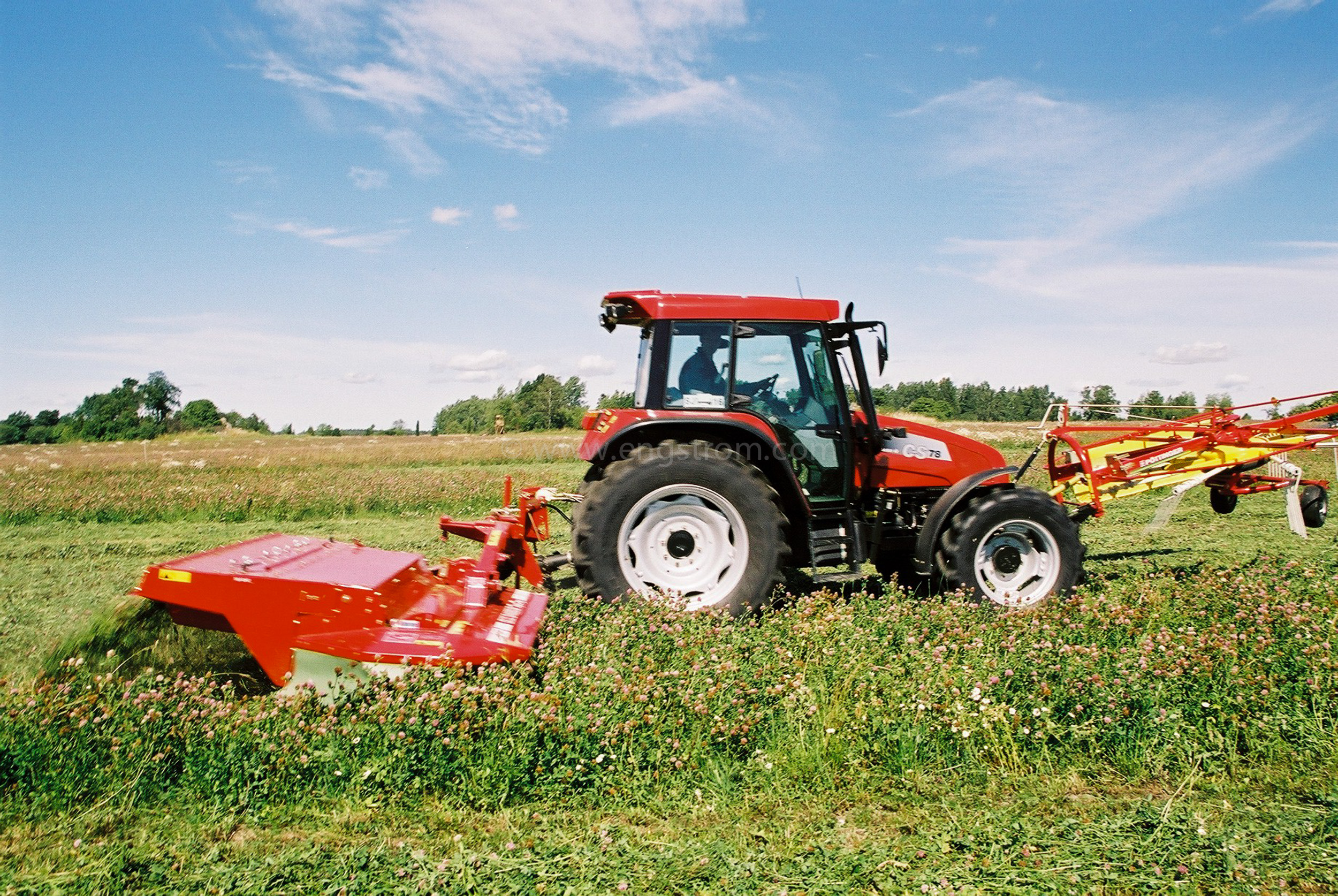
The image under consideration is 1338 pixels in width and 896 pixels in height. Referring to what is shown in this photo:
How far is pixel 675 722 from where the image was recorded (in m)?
3.82

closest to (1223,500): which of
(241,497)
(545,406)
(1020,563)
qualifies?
(1020,563)

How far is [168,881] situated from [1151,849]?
11.5ft

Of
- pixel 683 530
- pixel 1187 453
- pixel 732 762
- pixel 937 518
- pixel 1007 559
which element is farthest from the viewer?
pixel 1187 453

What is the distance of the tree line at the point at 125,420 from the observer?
5856 cm

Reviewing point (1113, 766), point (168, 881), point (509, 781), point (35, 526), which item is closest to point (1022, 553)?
point (1113, 766)

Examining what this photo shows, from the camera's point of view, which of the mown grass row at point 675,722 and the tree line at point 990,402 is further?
the tree line at point 990,402

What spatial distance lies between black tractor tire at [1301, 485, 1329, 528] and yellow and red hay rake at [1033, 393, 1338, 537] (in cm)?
1

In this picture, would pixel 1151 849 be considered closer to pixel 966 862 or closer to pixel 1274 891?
pixel 1274 891

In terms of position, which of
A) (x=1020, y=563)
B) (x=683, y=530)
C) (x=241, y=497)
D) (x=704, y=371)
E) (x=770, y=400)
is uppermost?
(x=704, y=371)

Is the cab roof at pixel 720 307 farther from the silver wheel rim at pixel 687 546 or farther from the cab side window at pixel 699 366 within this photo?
the silver wheel rim at pixel 687 546

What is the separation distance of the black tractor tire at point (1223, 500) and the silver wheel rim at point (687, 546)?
14.4ft

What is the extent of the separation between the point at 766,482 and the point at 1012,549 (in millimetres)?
1964

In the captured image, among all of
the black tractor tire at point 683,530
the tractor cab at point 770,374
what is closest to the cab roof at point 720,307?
the tractor cab at point 770,374

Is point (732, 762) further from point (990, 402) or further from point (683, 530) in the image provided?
point (990, 402)
